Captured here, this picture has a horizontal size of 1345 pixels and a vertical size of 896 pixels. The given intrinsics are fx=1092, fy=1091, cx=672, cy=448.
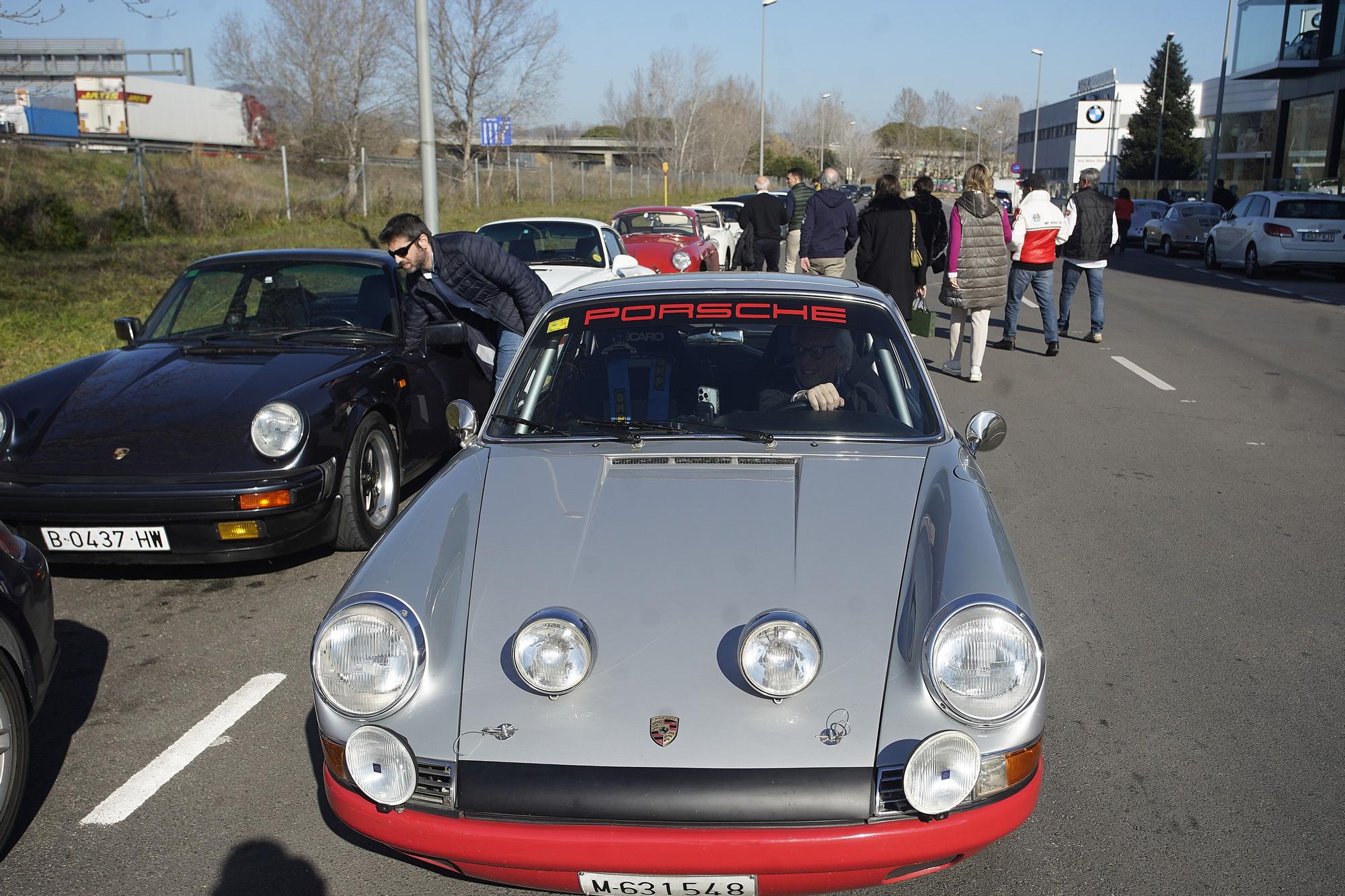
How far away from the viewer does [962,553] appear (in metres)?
2.90

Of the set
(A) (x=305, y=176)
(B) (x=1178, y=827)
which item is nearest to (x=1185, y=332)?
(B) (x=1178, y=827)

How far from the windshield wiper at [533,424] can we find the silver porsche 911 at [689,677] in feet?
0.84

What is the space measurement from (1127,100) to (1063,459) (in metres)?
95.9

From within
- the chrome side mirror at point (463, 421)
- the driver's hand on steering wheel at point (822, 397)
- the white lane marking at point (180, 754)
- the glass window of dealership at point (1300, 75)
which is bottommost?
the white lane marking at point (180, 754)

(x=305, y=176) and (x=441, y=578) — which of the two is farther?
(x=305, y=176)

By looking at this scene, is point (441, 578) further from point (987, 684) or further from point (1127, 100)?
point (1127, 100)

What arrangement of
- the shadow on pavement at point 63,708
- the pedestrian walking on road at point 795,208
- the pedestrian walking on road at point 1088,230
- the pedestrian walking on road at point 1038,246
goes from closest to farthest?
the shadow on pavement at point 63,708, the pedestrian walking on road at point 1038,246, the pedestrian walking on road at point 1088,230, the pedestrian walking on road at point 795,208

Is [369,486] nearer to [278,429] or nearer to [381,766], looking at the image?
[278,429]

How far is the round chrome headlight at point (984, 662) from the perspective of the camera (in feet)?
8.30

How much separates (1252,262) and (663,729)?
2351cm

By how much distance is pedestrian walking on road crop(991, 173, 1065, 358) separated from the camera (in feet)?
37.1

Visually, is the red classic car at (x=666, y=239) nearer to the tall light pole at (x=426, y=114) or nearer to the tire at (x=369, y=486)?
the tall light pole at (x=426, y=114)

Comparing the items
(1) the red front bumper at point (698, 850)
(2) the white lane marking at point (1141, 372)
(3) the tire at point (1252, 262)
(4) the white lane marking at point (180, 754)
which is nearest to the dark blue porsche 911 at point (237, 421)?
(4) the white lane marking at point (180, 754)

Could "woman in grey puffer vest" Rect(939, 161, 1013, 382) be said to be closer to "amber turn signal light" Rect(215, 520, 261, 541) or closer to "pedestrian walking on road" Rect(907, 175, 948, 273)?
"pedestrian walking on road" Rect(907, 175, 948, 273)
